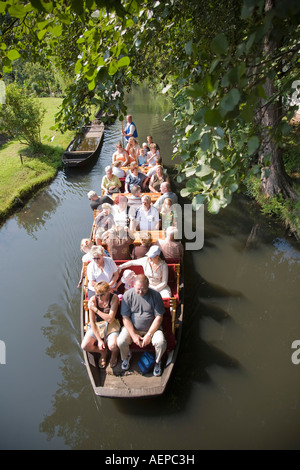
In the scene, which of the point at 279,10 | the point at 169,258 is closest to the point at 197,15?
the point at 279,10

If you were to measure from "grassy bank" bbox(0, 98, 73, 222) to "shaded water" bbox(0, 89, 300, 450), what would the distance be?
6.26ft

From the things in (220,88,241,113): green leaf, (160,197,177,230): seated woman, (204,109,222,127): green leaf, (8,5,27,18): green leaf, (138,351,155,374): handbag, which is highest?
(8,5,27,18): green leaf

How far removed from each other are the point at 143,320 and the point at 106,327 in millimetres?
541

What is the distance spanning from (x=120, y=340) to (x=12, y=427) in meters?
1.91

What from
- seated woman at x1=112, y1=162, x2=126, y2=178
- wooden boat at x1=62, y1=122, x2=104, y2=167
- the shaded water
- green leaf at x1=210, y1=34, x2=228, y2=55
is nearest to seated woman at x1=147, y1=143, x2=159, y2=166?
seated woman at x1=112, y1=162, x2=126, y2=178

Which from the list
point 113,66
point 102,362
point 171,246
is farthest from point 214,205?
point 171,246

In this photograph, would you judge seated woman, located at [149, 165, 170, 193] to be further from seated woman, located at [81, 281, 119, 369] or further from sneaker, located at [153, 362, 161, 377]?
sneaker, located at [153, 362, 161, 377]

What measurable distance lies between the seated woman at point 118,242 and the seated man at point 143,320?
1.36m

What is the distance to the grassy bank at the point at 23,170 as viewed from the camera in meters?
10.1

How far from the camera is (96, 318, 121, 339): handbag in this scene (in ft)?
14.4

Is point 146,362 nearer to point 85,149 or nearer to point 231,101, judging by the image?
point 231,101

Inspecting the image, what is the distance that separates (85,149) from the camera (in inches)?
547

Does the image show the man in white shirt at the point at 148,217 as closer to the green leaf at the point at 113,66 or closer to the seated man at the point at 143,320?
the seated man at the point at 143,320

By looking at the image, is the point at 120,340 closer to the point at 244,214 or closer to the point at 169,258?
the point at 169,258
